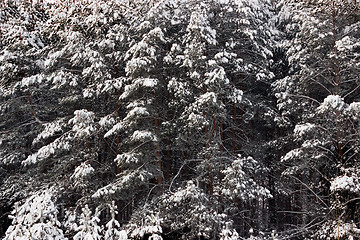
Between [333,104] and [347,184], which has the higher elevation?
[333,104]

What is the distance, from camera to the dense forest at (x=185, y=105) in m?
8.78

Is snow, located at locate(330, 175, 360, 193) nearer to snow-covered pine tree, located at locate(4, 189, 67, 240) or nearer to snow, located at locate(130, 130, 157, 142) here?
snow, located at locate(130, 130, 157, 142)

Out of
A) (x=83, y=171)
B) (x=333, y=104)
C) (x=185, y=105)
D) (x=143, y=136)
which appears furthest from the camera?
(x=185, y=105)

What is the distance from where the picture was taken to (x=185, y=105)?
10.6m

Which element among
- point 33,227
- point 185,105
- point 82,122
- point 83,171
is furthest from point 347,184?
point 82,122

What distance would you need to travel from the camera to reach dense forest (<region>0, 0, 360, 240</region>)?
878 centimetres

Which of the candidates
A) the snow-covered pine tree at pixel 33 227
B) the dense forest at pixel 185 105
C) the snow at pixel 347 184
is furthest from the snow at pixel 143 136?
the snow at pixel 347 184

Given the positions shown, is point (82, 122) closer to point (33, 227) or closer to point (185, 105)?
point (185, 105)

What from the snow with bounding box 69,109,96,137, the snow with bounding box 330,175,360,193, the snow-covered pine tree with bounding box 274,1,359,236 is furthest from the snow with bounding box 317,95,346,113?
the snow with bounding box 69,109,96,137

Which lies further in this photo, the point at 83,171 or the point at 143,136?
the point at 83,171

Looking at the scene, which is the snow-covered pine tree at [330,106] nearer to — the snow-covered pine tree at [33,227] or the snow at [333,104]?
the snow at [333,104]

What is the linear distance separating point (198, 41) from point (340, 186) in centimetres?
593

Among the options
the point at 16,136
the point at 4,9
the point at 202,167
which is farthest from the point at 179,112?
the point at 4,9

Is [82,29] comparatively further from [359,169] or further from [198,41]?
[359,169]
